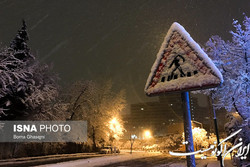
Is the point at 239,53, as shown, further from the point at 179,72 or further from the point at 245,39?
the point at 179,72

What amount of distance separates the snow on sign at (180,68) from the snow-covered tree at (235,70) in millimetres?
6165

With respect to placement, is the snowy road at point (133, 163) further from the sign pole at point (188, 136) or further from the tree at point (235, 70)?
the sign pole at point (188, 136)

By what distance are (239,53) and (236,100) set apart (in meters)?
1.89

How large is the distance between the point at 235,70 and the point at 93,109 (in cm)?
2673

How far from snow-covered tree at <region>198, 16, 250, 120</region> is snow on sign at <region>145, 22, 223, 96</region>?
6.17 m

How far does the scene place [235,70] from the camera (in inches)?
314

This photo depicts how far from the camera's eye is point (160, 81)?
7.20 feet

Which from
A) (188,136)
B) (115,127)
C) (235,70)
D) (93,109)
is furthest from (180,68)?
(115,127)

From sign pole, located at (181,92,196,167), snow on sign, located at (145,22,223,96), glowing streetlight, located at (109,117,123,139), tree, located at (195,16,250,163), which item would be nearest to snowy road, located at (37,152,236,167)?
tree, located at (195,16,250,163)

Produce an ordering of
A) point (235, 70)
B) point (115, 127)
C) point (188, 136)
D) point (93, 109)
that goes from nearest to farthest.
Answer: point (188, 136) → point (235, 70) → point (93, 109) → point (115, 127)

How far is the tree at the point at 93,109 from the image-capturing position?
3184 centimetres

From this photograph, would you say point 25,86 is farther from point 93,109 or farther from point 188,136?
point 188,136

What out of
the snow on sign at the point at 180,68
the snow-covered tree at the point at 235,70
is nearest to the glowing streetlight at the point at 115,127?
the snow-covered tree at the point at 235,70

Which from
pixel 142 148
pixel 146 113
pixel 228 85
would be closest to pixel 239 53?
pixel 228 85
